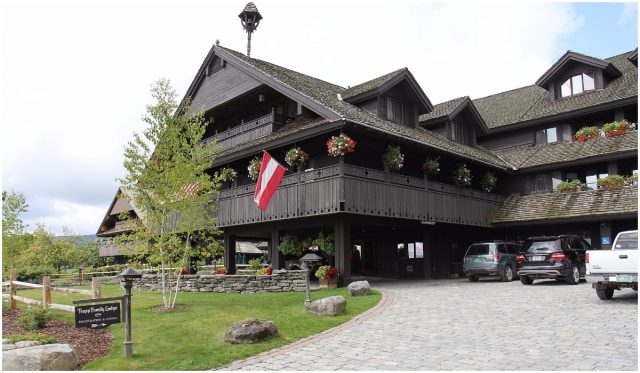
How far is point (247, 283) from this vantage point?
20.5 meters

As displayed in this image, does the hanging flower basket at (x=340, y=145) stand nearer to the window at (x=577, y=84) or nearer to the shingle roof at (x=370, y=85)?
the shingle roof at (x=370, y=85)

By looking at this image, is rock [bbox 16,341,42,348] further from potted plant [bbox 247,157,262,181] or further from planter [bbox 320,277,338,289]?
potted plant [bbox 247,157,262,181]

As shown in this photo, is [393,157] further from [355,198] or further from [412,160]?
[412,160]

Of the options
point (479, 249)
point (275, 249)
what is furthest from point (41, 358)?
point (479, 249)

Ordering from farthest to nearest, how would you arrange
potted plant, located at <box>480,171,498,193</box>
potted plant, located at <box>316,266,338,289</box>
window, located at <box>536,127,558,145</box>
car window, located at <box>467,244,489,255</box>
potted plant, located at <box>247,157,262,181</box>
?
window, located at <box>536,127,558,145</box> < potted plant, located at <box>480,171,498,193</box> < potted plant, located at <box>247,157,262,181</box> < car window, located at <box>467,244,489,255</box> < potted plant, located at <box>316,266,338,289</box>

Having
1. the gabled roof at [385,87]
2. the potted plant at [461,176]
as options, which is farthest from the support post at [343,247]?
the potted plant at [461,176]

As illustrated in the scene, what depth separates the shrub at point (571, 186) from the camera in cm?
2716

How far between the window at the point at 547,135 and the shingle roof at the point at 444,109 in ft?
15.9

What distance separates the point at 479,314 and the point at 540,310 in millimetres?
1607

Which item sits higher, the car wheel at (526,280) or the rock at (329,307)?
the rock at (329,307)

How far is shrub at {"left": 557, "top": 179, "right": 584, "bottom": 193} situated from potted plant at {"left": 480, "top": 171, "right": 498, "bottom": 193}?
3258mm

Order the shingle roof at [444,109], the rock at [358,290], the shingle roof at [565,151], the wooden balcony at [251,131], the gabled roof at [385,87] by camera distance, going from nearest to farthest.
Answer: the rock at [358,290] < the gabled roof at [385,87] < the wooden balcony at [251,131] < the shingle roof at [565,151] < the shingle roof at [444,109]

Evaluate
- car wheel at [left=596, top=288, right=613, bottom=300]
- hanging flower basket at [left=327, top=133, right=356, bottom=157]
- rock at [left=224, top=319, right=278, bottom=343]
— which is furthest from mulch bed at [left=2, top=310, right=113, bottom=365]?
car wheel at [left=596, top=288, right=613, bottom=300]

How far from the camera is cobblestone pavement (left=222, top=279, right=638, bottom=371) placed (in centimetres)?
841
